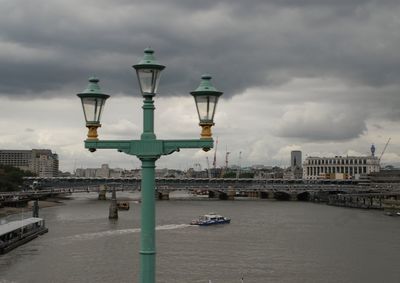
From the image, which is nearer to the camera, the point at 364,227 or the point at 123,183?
the point at 364,227

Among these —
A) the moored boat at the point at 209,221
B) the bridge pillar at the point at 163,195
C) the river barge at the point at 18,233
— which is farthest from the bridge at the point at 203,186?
the river barge at the point at 18,233

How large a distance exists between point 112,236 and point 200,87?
52.4 m

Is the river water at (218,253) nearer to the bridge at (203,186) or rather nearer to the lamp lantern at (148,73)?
the lamp lantern at (148,73)

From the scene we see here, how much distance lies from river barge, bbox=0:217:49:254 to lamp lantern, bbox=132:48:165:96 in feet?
143

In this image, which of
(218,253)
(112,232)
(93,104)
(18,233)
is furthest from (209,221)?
(93,104)

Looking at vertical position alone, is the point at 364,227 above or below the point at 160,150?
below

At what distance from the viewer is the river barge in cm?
4935

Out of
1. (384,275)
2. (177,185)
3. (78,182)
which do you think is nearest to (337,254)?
(384,275)

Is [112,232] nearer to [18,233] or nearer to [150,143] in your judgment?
[18,233]

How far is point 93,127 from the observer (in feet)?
24.0

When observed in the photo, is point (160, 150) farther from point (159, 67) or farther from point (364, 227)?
point (364, 227)

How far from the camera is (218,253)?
47.0 metres

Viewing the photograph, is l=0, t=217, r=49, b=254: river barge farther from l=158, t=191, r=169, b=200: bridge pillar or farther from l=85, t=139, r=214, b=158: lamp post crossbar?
l=158, t=191, r=169, b=200: bridge pillar

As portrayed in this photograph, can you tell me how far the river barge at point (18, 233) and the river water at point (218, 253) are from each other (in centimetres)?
83
